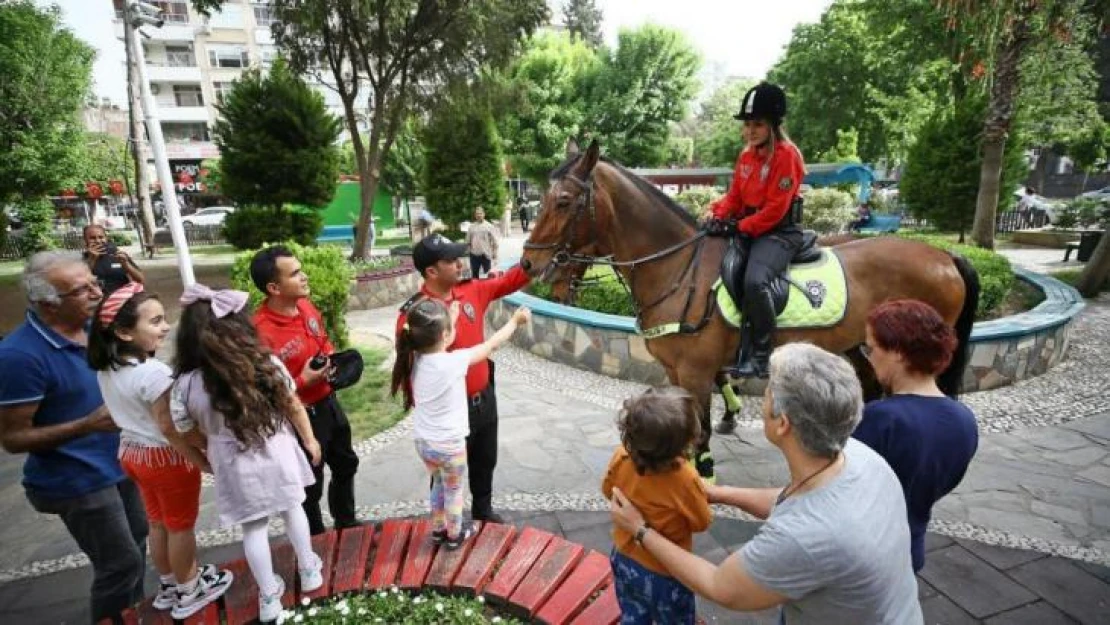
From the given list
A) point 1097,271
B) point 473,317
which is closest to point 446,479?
point 473,317

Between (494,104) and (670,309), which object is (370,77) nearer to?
(494,104)

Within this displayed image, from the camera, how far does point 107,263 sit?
220 inches

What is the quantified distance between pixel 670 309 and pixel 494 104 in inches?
518

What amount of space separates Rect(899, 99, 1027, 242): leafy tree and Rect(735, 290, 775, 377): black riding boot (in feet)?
45.1

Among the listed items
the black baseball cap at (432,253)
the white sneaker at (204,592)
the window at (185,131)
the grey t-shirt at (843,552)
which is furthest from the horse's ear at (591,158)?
the window at (185,131)

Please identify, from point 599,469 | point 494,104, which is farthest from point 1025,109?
point 599,469

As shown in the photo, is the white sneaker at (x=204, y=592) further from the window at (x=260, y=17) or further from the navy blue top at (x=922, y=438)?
the window at (x=260, y=17)

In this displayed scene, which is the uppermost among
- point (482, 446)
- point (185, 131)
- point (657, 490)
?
point (185, 131)

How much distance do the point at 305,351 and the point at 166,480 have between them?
3.00 ft

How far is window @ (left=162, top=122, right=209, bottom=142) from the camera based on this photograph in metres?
43.4

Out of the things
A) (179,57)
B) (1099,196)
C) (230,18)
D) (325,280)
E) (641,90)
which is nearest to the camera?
(325,280)

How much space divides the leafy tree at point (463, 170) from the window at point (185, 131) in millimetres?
38037

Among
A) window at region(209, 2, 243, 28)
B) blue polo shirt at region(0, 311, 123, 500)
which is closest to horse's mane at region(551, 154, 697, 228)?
blue polo shirt at region(0, 311, 123, 500)

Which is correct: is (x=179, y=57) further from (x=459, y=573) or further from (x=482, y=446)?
(x=459, y=573)
